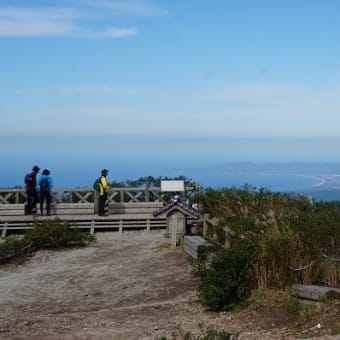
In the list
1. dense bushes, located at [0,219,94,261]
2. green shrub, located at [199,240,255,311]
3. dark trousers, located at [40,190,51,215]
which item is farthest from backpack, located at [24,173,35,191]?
green shrub, located at [199,240,255,311]

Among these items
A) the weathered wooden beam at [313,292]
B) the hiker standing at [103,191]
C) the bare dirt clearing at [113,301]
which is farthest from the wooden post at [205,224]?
the hiker standing at [103,191]

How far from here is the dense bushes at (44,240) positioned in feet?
53.6

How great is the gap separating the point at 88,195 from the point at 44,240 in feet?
23.3

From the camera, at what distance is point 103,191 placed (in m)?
22.2

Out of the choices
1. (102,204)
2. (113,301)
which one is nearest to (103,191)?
(102,204)

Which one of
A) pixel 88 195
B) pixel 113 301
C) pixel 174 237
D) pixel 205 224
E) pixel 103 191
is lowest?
pixel 113 301

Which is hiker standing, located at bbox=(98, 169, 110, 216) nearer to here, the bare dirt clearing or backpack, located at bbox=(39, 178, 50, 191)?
backpack, located at bbox=(39, 178, 50, 191)

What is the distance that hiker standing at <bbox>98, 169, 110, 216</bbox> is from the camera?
2211 cm

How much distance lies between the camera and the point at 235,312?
941cm

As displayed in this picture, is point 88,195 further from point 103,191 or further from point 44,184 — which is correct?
point 44,184

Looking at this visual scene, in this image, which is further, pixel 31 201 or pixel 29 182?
pixel 31 201

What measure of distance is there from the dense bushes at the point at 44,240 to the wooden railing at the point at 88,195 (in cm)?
535

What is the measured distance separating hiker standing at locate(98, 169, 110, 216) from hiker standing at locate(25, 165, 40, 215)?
2181 mm

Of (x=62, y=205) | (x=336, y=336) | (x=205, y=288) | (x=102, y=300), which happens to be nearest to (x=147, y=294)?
(x=102, y=300)
